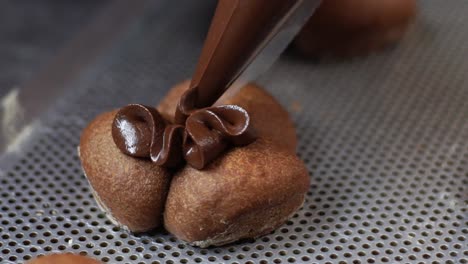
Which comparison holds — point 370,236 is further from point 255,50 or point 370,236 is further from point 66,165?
point 66,165

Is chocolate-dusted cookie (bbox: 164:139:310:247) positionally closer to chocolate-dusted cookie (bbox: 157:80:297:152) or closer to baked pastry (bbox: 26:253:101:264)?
chocolate-dusted cookie (bbox: 157:80:297:152)

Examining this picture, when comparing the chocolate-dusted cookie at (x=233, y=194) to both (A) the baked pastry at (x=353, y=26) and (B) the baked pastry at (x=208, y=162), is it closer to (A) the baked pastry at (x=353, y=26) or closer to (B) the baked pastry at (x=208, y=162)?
(B) the baked pastry at (x=208, y=162)

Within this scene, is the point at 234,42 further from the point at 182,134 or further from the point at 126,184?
the point at 126,184

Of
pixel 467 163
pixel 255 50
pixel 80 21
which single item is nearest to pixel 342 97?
pixel 467 163

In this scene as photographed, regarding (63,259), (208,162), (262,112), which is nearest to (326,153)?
(262,112)

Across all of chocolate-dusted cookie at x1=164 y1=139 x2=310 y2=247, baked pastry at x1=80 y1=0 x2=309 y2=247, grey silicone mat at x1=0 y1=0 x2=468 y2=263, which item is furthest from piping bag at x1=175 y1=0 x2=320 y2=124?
grey silicone mat at x1=0 y1=0 x2=468 y2=263
